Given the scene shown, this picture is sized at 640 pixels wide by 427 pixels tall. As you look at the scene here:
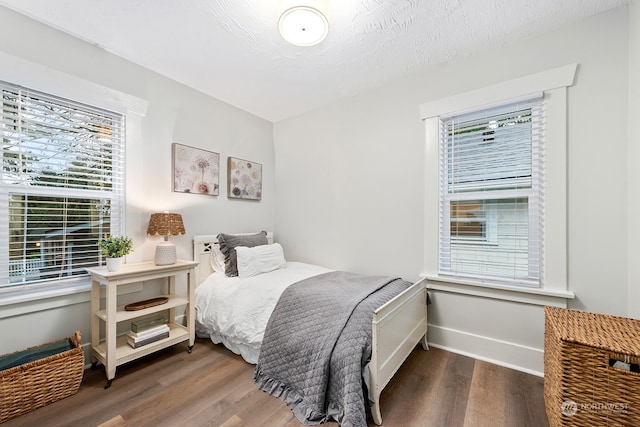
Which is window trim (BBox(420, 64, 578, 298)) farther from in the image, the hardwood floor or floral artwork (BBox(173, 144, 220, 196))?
floral artwork (BBox(173, 144, 220, 196))

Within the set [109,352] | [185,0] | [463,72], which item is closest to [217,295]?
[109,352]

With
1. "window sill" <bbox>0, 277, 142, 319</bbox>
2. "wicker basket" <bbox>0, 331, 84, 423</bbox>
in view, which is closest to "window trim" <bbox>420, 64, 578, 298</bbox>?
"wicker basket" <bbox>0, 331, 84, 423</bbox>

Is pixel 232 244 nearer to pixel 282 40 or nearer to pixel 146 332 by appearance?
pixel 146 332

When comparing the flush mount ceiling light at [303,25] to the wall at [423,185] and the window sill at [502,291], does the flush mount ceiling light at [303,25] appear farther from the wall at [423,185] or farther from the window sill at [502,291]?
the window sill at [502,291]

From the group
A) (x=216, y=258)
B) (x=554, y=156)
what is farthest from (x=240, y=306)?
(x=554, y=156)

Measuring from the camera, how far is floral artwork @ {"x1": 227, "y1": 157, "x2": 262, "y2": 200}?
10.4 ft

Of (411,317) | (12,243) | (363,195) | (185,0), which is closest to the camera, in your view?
(185,0)

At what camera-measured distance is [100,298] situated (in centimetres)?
214

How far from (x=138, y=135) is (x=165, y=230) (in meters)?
0.90

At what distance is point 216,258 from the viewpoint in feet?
9.43

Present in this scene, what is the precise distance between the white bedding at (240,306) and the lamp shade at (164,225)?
0.64m

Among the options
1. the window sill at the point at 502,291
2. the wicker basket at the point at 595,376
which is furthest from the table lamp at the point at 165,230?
the wicker basket at the point at 595,376

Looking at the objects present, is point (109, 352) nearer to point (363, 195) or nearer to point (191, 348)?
point (191, 348)

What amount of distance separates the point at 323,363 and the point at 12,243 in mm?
2223
